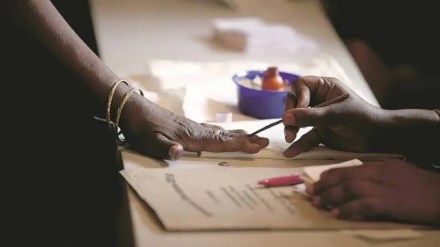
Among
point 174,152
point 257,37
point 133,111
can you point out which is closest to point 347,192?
point 174,152

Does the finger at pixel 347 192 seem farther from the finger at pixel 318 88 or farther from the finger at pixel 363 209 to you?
the finger at pixel 318 88

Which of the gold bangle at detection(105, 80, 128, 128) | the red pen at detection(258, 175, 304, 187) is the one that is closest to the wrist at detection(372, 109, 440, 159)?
the red pen at detection(258, 175, 304, 187)

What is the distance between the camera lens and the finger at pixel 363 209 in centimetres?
95

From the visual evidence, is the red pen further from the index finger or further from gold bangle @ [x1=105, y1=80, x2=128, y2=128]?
gold bangle @ [x1=105, y1=80, x2=128, y2=128]

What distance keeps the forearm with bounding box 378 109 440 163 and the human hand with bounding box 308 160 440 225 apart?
194mm

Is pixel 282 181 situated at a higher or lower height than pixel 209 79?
lower

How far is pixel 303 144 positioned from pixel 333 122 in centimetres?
6

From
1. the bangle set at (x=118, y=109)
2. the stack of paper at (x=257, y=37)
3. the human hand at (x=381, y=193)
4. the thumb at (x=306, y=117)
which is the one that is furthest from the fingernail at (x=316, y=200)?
the stack of paper at (x=257, y=37)

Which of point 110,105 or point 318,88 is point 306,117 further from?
point 110,105

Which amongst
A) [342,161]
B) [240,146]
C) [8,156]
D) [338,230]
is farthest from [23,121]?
[338,230]

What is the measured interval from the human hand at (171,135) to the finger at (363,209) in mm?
237

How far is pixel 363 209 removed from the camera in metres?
0.95

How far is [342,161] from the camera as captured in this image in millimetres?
1164

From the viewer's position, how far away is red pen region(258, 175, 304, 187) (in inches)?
41.2
